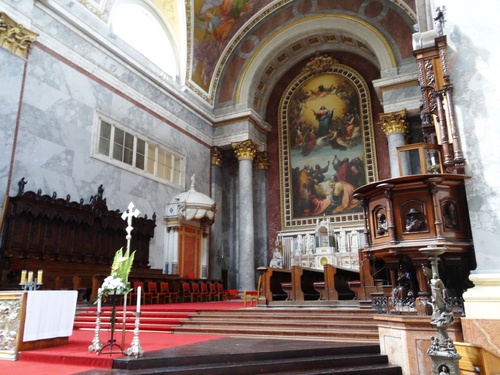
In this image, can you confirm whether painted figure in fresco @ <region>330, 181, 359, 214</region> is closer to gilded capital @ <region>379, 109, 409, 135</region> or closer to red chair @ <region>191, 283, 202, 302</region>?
gilded capital @ <region>379, 109, 409, 135</region>

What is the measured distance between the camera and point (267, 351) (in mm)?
5176

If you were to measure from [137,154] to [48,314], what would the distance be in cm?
871

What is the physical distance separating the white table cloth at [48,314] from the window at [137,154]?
7.01 meters

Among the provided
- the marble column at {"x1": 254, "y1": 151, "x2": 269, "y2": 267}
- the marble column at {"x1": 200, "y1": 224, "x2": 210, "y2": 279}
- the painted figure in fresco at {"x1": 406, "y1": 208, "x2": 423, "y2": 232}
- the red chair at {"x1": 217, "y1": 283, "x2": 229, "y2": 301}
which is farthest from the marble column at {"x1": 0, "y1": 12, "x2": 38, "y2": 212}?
the marble column at {"x1": 254, "y1": 151, "x2": 269, "y2": 267}

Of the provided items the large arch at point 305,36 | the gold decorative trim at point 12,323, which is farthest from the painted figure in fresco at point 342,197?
the gold decorative trim at point 12,323

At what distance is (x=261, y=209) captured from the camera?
18.9 meters

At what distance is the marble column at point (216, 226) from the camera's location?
→ 1731cm

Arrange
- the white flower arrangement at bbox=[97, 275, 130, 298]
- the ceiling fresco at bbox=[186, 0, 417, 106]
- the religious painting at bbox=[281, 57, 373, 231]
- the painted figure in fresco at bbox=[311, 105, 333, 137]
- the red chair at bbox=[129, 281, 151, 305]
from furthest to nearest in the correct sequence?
the painted figure in fresco at bbox=[311, 105, 333, 137]
the religious painting at bbox=[281, 57, 373, 231]
the ceiling fresco at bbox=[186, 0, 417, 106]
the red chair at bbox=[129, 281, 151, 305]
the white flower arrangement at bbox=[97, 275, 130, 298]

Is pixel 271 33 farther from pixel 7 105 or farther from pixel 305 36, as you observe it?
pixel 7 105

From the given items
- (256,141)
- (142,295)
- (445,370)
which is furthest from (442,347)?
(256,141)

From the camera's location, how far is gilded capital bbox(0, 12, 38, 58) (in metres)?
9.73

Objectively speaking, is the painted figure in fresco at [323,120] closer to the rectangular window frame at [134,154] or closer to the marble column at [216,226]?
the marble column at [216,226]

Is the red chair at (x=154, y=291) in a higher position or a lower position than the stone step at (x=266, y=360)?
higher

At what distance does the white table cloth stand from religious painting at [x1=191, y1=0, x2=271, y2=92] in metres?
12.8
